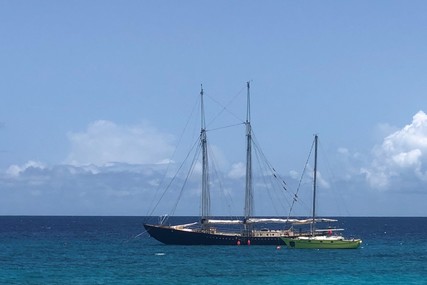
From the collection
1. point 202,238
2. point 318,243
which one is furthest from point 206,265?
point 202,238

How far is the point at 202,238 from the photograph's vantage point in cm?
13738

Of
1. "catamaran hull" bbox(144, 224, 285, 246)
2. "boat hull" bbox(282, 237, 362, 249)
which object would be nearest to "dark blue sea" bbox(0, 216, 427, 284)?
"boat hull" bbox(282, 237, 362, 249)

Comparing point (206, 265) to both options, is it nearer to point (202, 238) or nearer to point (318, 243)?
point (318, 243)

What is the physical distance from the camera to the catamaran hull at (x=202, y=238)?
13750 cm

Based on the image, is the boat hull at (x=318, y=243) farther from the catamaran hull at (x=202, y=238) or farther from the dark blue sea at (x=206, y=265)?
the catamaran hull at (x=202, y=238)

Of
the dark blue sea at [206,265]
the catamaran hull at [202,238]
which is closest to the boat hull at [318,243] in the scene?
the dark blue sea at [206,265]

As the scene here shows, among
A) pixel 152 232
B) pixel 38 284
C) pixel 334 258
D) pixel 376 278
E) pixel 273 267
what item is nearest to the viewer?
pixel 38 284

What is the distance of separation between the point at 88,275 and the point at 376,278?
3319 cm

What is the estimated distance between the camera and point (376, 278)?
9288 cm

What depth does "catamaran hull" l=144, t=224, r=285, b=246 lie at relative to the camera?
13750 centimetres

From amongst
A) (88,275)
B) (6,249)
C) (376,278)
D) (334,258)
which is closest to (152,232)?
(6,249)

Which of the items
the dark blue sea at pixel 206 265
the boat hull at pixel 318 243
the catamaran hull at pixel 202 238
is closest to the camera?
the dark blue sea at pixel 206 265

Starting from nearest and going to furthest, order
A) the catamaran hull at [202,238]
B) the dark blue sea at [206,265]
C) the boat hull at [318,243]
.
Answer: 1. the dark blue sea at [206,265]
2. the boat hull at [318,243]
3. the catamaran hull at [202,238]

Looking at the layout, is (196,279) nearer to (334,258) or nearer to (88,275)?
(88,275)
